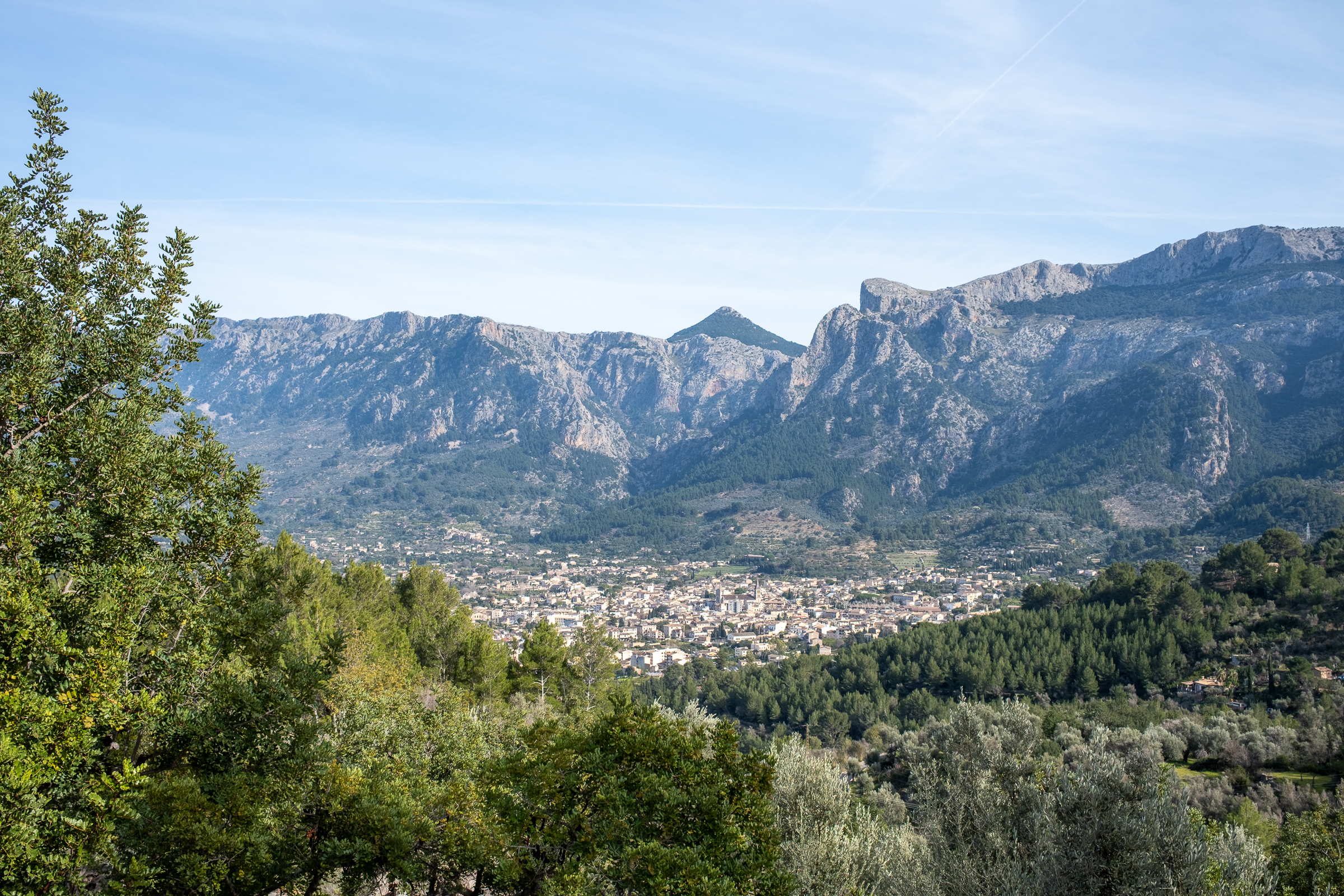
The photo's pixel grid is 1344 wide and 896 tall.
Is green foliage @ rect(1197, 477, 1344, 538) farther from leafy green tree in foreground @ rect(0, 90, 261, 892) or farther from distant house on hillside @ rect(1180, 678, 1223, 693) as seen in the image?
leafy green tree in foreground @ rect(0, 90, 261, 892)

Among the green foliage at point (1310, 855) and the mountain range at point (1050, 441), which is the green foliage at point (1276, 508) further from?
the green foliage at point (1310, 855)

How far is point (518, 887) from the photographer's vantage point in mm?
Result: 10938

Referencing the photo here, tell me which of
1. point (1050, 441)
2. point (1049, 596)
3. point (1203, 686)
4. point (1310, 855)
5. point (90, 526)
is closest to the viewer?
point (90, 526)

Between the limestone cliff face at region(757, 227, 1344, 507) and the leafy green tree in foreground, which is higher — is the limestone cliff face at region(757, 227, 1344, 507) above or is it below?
above

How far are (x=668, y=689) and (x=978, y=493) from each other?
12346cm

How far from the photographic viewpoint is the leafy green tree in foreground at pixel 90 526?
301 inches

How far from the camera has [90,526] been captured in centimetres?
889

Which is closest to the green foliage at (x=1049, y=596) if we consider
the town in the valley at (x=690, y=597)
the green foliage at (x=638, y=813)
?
the town in the valley at (x=690, y=597)

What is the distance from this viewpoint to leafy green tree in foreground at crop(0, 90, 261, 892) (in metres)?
7.64

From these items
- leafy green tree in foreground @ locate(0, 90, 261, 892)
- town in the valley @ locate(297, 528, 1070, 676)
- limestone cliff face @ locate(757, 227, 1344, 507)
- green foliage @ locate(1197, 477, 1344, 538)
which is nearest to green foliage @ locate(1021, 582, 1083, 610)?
town in the valley @ locate(297, 528, 1070, 676)

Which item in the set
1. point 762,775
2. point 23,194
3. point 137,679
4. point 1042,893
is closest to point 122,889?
point 137,679

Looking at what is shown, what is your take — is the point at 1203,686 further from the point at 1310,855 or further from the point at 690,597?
the point at 690,597

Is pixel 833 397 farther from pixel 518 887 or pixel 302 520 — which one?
pixel 518 887

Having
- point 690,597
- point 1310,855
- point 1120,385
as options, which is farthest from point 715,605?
point 1120,385
